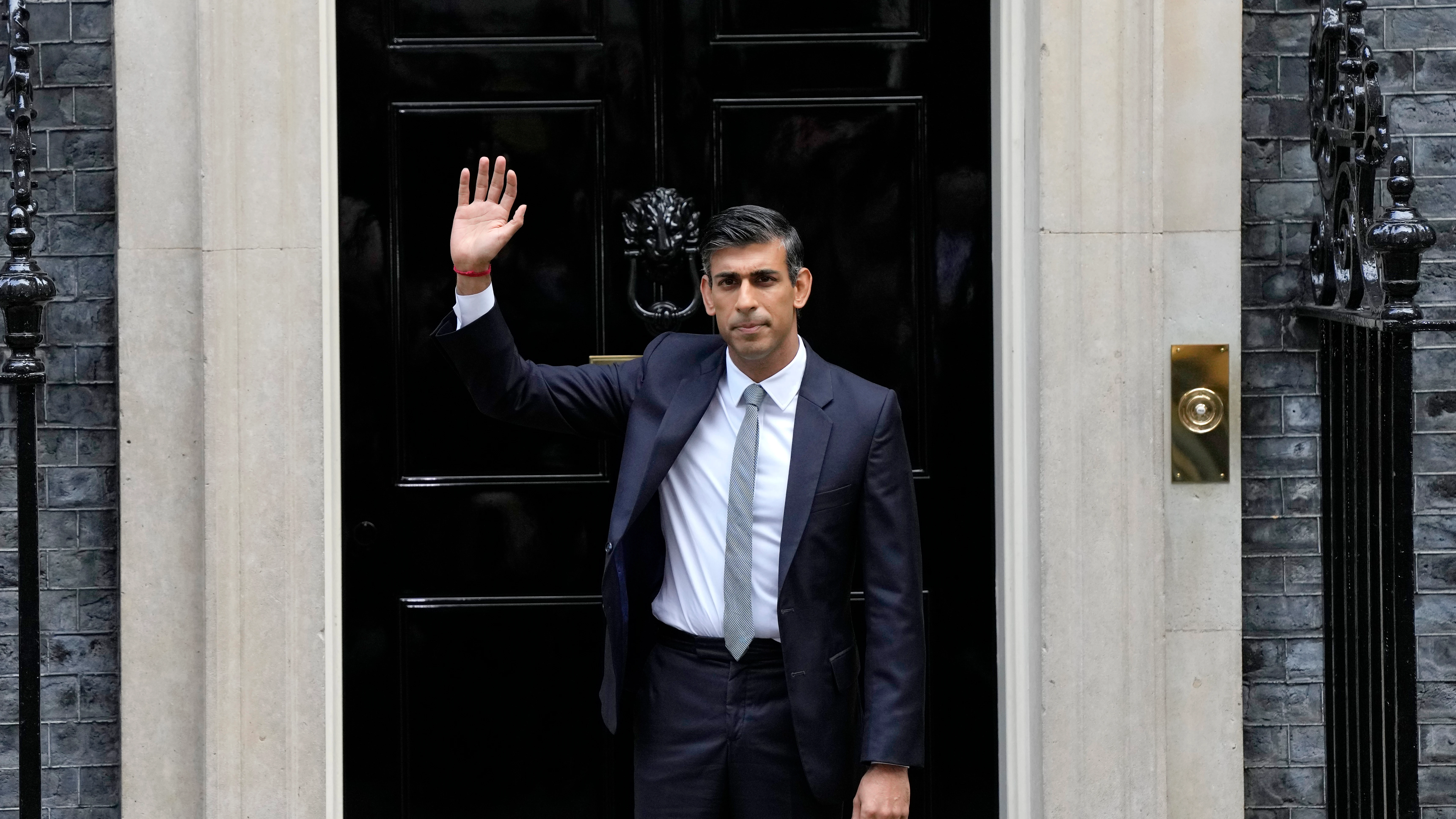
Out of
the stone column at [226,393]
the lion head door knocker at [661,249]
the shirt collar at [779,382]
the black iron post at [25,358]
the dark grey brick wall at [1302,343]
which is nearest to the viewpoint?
the shirt collar at [779,382]

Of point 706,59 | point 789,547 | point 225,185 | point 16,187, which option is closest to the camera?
point 789,547

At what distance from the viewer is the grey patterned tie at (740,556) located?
319cm

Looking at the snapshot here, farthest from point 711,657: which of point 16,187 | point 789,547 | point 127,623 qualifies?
point 16,187

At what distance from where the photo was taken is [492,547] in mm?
4238

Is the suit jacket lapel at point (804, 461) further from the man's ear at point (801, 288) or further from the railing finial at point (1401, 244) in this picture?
the railing finial at point (1401, 244)

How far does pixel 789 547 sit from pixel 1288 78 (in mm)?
1941

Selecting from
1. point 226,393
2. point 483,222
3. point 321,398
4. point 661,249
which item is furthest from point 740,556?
point 226,393

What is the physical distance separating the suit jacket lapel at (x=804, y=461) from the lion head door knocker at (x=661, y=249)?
37.9 inches

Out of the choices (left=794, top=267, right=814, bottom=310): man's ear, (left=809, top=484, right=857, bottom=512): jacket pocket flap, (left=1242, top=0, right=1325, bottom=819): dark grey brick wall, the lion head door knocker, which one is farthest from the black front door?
(left=809, top=484, right=857, bottom=512): jacket pocket flap

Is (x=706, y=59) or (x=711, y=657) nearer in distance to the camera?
(x=711, y=657)

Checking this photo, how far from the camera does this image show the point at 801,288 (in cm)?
328

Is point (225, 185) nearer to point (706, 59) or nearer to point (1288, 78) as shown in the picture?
point (706, 59)

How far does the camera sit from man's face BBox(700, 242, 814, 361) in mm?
3189

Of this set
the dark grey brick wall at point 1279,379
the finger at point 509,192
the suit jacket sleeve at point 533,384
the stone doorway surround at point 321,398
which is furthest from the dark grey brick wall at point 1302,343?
the finger at point 509,192
